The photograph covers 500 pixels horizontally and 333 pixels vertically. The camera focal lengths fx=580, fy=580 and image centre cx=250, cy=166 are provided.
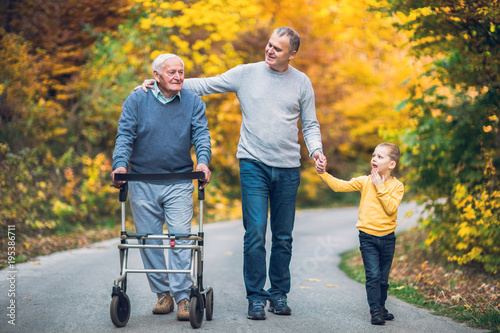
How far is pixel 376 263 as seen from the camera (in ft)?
14.7

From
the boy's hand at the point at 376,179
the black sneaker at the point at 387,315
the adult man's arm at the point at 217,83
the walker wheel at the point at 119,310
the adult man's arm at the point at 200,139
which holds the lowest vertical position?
the black sneaker at the point at 387,315

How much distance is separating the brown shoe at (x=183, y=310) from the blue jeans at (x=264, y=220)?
0.54 m

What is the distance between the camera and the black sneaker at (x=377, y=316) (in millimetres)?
4367

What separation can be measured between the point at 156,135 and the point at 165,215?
624 millimetres

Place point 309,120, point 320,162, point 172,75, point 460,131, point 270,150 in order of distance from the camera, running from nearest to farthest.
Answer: point 172,75 → point 320,162 → point 270,150 → point 309,120 → point 460,131

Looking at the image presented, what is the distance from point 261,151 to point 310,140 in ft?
1.54

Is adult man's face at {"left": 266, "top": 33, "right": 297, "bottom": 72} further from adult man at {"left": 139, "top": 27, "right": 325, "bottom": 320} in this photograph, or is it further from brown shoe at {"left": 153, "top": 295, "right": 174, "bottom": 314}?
brown shoe at {"left": 153, "top": 295, "right": 174, "bottom": 314}

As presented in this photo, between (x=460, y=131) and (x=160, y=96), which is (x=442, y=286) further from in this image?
(x=160, y=96)

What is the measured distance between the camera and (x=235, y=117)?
15148 millimetres

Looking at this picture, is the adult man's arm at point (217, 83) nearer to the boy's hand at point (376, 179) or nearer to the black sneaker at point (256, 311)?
the boy's hand at point (376, 179)

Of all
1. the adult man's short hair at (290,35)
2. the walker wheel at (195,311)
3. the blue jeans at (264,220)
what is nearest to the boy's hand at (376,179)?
the blue jeans at (264,220)

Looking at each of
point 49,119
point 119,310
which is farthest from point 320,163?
point 49,119

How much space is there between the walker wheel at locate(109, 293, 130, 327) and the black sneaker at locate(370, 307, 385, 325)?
1822 mm

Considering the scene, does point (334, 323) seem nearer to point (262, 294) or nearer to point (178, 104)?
point (262, 294)
